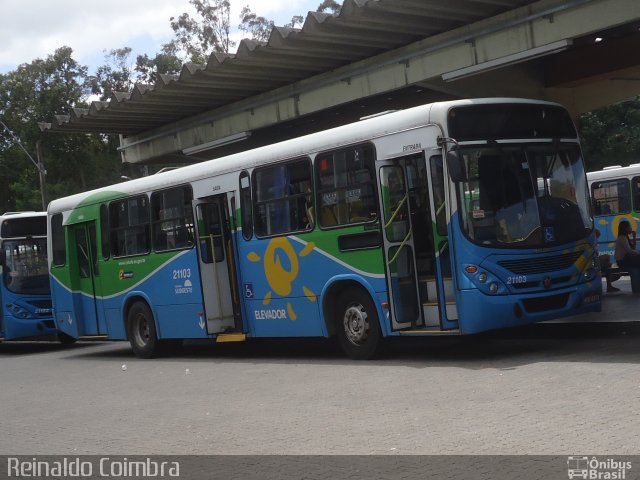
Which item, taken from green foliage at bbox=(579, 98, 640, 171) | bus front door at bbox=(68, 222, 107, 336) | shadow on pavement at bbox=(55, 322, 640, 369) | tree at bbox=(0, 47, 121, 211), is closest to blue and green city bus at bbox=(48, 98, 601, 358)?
shadow on pavement at bbox=(55, 322, 640, 369)

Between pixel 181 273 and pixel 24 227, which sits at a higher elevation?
pixel 24 227

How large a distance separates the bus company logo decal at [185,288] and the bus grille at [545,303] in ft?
20.8

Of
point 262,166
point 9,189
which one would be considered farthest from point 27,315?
point 9,189

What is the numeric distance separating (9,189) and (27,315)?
41230mm

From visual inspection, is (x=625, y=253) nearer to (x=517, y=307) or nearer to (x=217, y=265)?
(x=517, y=307)

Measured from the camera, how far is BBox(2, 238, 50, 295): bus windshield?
71.9 ft

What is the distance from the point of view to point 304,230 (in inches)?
550

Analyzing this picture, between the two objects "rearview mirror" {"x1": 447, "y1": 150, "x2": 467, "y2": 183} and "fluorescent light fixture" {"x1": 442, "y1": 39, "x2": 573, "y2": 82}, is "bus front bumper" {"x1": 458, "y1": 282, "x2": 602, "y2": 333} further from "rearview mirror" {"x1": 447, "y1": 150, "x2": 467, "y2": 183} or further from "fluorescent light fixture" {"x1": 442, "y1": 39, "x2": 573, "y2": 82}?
"fluorescent light fixture" {"x1": 442, "y1": 39, "x2": 573, "y2": 82}

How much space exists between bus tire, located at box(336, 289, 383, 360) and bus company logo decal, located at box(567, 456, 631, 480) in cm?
636

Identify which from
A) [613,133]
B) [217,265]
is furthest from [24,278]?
[613,133]

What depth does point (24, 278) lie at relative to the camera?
72.5ft

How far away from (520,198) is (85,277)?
10.2 m

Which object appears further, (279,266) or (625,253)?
(625,253)

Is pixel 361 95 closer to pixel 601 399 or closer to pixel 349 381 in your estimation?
pixel 349 381
